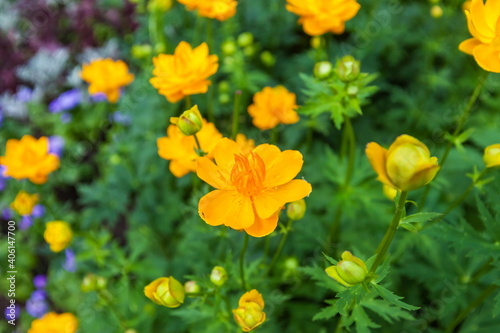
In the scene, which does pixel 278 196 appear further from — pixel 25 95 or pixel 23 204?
pixel 25 95

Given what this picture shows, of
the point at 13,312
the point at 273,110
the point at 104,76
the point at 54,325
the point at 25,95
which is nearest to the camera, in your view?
the point at 273,110

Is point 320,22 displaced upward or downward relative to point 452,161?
upward

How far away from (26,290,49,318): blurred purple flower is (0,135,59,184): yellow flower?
109 cm

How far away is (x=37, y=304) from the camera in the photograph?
2.44 m

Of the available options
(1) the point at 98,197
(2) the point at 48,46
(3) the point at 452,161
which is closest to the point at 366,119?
(3) the point at 452,161

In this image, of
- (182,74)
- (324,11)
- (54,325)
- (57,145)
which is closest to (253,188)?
(182,74)

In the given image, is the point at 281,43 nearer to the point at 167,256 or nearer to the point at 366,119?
the point at 366,119

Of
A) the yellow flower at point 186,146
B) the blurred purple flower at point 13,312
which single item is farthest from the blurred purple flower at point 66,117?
the yellow flower at point 186,146

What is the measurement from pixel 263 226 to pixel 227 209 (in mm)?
91

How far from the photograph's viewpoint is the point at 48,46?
3670 mm

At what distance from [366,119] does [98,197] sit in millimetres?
1474

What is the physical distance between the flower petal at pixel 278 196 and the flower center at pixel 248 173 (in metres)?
0.02

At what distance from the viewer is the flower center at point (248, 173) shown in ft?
3.09

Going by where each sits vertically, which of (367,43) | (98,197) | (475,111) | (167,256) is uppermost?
(367,43)
